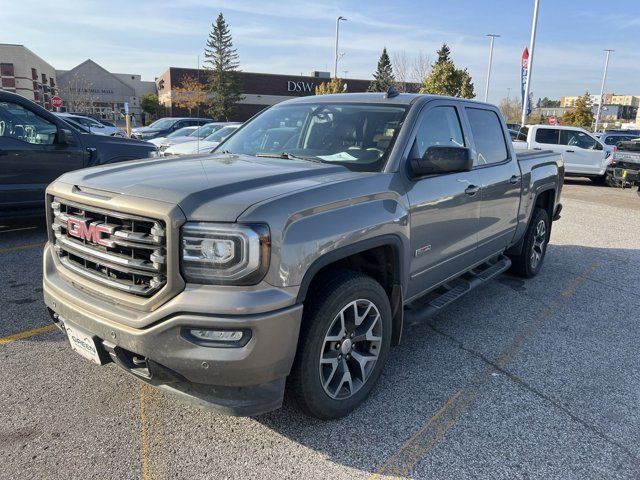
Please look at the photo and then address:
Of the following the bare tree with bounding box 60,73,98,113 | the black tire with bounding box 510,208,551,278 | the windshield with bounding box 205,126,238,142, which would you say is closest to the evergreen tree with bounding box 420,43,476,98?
the windshield with bounding box 205,126,238,142

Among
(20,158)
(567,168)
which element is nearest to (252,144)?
(20,158)

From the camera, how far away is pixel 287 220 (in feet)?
7.82

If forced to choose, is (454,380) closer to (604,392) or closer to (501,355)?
(501,355)

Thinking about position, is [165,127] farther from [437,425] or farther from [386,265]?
[437,425]

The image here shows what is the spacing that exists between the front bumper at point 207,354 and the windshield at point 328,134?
139 cm

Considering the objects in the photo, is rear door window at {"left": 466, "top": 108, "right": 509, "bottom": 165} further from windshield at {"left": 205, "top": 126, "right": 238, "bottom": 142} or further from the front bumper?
windshield at {"left": 205, "top": 126, "right": 238, "bottom": 142}

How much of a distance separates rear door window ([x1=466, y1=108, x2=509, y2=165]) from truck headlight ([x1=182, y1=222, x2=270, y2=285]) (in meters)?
2.76

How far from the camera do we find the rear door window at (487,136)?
14.6 ft

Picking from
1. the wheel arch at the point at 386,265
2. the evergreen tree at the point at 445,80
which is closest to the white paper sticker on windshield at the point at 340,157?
the wheel arch at the point at 386,265

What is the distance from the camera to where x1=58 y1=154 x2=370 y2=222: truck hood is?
7.69 ft

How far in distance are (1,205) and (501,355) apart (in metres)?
6.22

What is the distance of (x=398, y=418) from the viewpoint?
3.03 metres

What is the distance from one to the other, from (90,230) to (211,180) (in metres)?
0.69

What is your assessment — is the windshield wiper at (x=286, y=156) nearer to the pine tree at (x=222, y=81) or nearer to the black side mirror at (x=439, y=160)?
the black side mirror at (x=439, y=160)
